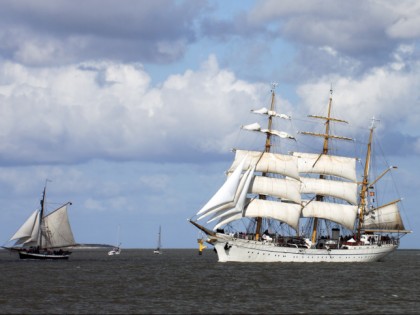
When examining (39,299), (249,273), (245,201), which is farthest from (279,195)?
(39,299)

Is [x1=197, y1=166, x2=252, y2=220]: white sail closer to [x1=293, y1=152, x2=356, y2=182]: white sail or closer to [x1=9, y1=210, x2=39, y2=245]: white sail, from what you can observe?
[x1=293, y1=152, x2=356, y2=182]: white sail

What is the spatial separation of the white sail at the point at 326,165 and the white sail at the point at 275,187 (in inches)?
377

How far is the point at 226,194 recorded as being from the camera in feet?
474

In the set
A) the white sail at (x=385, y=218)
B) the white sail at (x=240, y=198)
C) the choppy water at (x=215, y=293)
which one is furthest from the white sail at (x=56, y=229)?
the white sail at (x=385, y=218)

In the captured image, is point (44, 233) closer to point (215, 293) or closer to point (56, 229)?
point (56, 229)

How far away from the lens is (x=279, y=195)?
15825 cm

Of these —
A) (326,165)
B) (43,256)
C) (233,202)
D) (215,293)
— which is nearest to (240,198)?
(233,202)

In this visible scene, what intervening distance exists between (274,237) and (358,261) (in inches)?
731

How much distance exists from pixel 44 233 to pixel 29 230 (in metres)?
3.00

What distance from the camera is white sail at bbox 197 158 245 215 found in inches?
5595

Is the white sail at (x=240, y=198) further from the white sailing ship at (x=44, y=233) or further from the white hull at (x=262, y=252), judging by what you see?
the white sailing ship at (x=44, y=233)

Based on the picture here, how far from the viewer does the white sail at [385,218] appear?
17738 centimetres

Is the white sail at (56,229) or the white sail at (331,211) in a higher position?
the white sail at (331,211)

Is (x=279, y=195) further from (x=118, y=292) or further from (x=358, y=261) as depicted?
(x=118, y=292)
